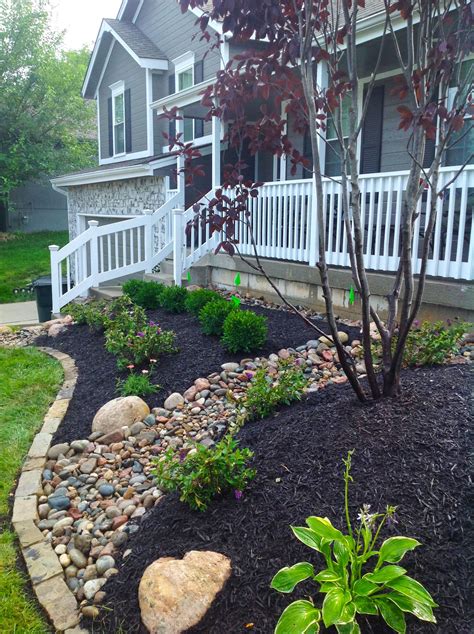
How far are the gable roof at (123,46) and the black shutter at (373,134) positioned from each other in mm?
6329

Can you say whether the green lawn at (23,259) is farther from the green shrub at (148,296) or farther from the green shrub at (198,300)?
the green shrub at (198,300)

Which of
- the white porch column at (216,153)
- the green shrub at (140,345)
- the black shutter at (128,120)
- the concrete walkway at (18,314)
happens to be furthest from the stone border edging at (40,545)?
the black shutter at (128,120)

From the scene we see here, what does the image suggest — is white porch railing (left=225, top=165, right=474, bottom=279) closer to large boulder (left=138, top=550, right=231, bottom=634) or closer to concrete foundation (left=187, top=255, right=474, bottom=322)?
concrete foundation (left=187, top=255, right=474, bottom=322)

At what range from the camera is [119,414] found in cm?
400

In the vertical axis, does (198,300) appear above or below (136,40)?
below

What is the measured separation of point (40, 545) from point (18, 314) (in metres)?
8.22

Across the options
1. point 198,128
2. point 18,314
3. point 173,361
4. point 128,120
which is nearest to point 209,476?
point 173,361

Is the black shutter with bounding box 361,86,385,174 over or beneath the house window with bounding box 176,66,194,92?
beneath

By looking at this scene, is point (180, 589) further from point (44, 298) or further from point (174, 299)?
point (44, 298)

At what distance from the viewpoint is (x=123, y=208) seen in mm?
13336

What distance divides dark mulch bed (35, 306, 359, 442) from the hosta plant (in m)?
2.49

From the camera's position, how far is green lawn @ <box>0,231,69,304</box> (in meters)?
13.8

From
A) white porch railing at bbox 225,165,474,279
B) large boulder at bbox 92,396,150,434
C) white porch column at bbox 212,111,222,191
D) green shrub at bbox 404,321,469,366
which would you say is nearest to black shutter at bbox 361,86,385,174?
white porch railing at bbox 225,165,474,279

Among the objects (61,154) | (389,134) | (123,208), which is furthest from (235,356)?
(61,154)
